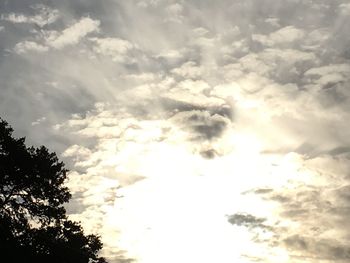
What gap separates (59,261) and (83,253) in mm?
2799

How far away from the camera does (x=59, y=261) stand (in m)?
32.7

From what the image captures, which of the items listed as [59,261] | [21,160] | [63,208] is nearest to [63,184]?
[63,208]

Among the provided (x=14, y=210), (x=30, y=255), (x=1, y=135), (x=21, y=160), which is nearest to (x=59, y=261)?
(x=30, y=255)

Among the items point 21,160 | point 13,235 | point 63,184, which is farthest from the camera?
point 63,184

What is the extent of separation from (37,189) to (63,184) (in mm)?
2955

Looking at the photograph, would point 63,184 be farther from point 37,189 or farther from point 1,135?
point 1,135

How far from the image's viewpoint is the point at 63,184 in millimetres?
37188

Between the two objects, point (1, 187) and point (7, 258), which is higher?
point (1, 187)

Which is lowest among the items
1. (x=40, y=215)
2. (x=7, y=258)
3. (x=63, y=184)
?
(x=7, y=258)

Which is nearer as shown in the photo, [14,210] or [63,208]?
[14,210]

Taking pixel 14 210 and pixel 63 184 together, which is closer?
pixel 14 210

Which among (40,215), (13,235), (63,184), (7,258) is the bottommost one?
(7,258)

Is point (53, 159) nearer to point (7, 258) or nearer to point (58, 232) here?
point (58, 232)

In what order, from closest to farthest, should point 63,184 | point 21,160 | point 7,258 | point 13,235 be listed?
point 7,258, point 13,235, point 21,160, point 63,184
